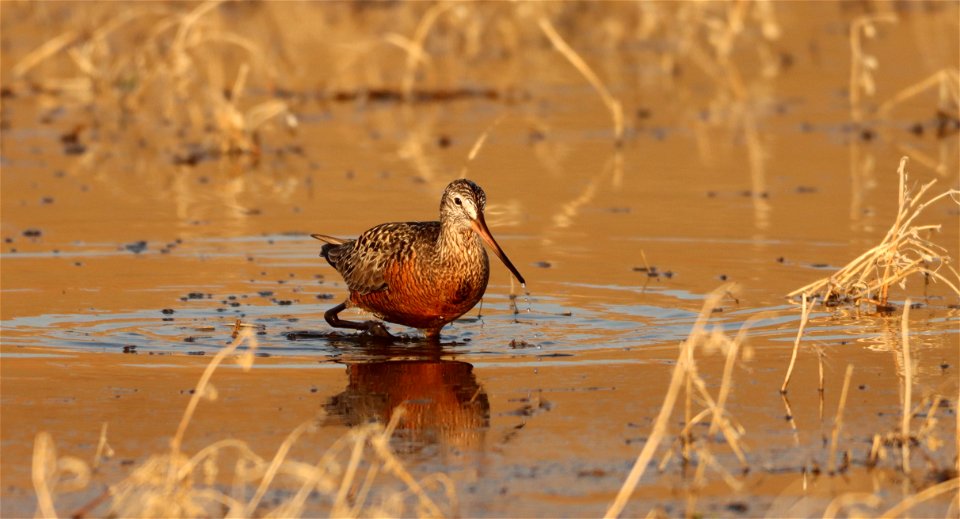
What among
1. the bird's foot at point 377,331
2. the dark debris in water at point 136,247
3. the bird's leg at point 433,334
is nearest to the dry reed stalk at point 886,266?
the bird's leg at point 433,334

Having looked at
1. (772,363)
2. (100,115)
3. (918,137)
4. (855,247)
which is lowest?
(772,363)

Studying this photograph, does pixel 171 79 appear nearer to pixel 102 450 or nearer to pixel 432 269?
pixel 432 269

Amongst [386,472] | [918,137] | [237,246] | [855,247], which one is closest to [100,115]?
[237,246]

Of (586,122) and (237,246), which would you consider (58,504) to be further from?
(586,122)

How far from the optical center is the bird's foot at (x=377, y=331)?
10906mm

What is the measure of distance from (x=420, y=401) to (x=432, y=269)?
1.70 meters

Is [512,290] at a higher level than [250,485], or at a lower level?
higher

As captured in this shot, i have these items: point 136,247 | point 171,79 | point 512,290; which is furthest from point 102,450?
point 171,79

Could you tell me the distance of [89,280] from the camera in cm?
1243

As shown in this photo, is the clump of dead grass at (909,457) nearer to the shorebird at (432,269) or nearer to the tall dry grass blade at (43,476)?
the tall dry grass blade at (43,476)

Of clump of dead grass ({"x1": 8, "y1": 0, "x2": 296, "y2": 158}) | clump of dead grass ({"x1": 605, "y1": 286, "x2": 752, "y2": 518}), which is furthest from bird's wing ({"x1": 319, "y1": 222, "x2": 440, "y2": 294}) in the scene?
clump of dead grass ({"x1": 8, "y1": 0, "x2": 296, "y2": 158})

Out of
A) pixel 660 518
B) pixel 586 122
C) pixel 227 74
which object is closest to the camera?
pixel 660 518

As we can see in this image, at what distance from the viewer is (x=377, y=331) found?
35.8 feet

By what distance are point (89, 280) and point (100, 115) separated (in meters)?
9.58
